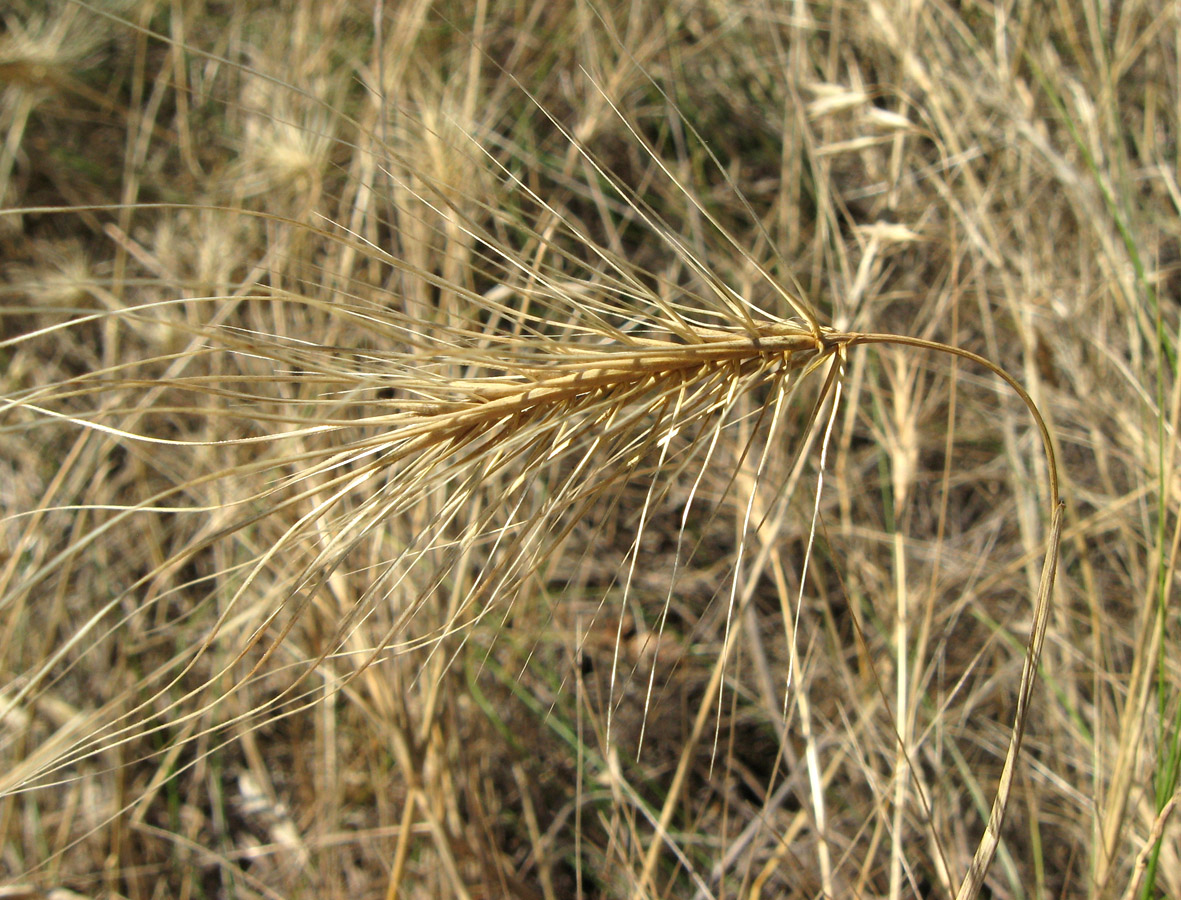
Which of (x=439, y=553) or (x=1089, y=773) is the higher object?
(x=439, y=553)

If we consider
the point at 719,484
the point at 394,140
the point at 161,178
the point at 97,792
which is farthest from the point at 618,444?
the point at 161,178

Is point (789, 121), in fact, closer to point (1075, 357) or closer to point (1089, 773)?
point (1075, 357)

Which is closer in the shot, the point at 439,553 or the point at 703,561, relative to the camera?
the point at 439,553

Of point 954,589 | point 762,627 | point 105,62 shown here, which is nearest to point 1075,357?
point 954,589

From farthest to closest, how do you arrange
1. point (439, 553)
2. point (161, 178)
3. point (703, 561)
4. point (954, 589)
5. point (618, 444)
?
point (161, 178), point (703, 561), point (954, 589), point (439, 553), point (618, 444)

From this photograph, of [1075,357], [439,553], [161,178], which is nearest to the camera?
[439,553]

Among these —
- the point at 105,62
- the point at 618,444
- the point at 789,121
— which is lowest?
the point at 618,444
